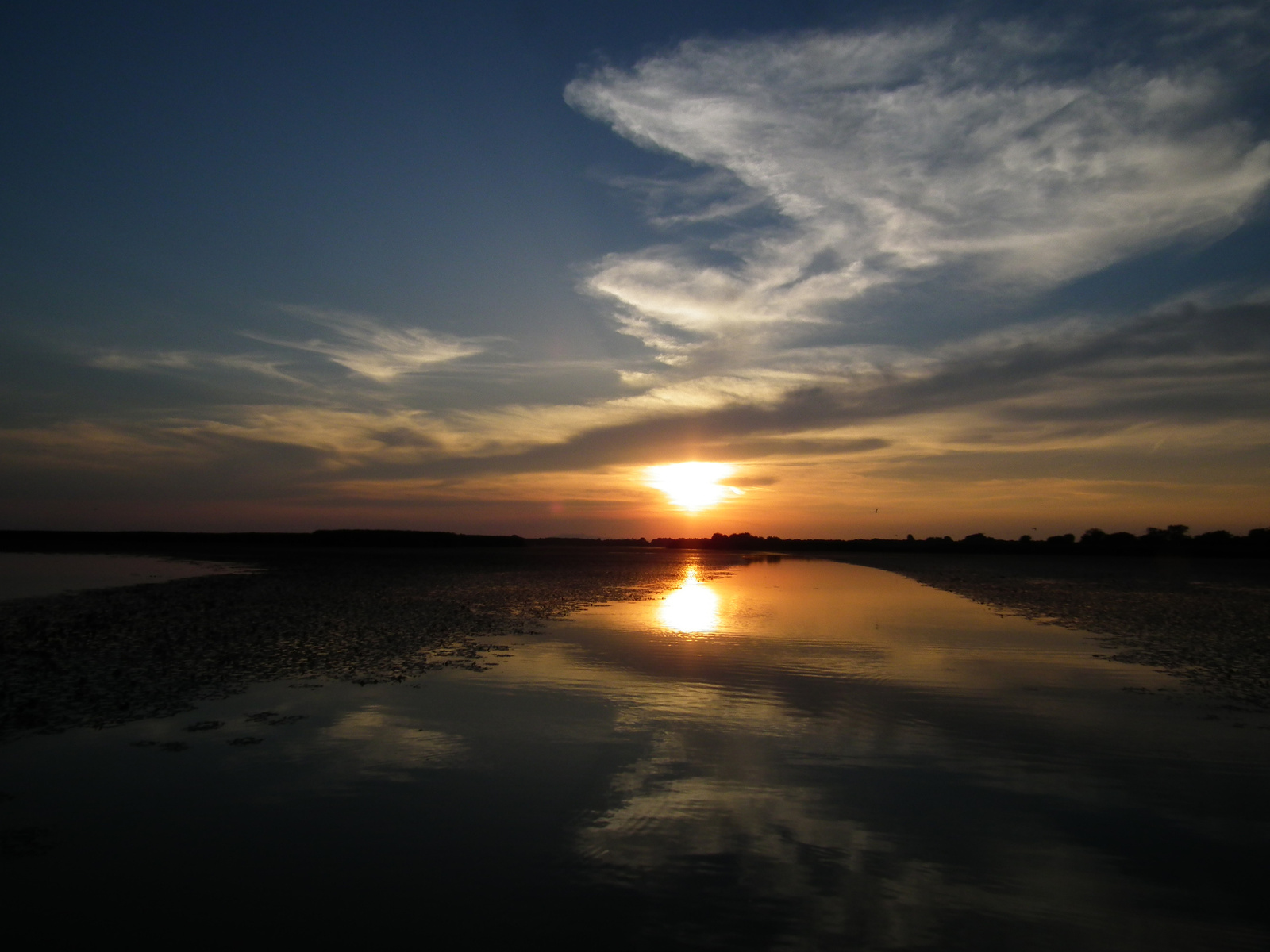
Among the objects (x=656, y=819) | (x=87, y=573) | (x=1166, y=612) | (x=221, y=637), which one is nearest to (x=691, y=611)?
(x=221, y=637)

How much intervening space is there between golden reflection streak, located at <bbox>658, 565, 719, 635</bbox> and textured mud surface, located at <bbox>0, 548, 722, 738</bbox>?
8.64 ft

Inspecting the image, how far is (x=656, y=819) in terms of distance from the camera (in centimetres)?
827

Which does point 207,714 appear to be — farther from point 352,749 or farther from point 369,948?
point 369,948

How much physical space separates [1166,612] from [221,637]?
3436 centimetres

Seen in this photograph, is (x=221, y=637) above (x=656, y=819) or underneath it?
above

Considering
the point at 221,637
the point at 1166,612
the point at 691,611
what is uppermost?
the point at 1166,612

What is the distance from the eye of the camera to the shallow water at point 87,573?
120 ft

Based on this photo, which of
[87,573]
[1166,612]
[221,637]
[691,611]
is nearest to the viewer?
→ [221,637]

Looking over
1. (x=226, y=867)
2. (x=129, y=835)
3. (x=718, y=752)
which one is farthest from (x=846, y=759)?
(x=129, y=835)

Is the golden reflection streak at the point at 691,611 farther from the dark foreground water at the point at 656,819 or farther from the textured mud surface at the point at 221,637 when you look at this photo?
the dark foreground water at the point at 656,819

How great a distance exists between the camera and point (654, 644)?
2083 cm

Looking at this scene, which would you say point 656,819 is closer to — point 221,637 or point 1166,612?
point 221,637

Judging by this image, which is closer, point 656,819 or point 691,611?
point 656,819

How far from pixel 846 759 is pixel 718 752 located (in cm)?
177
